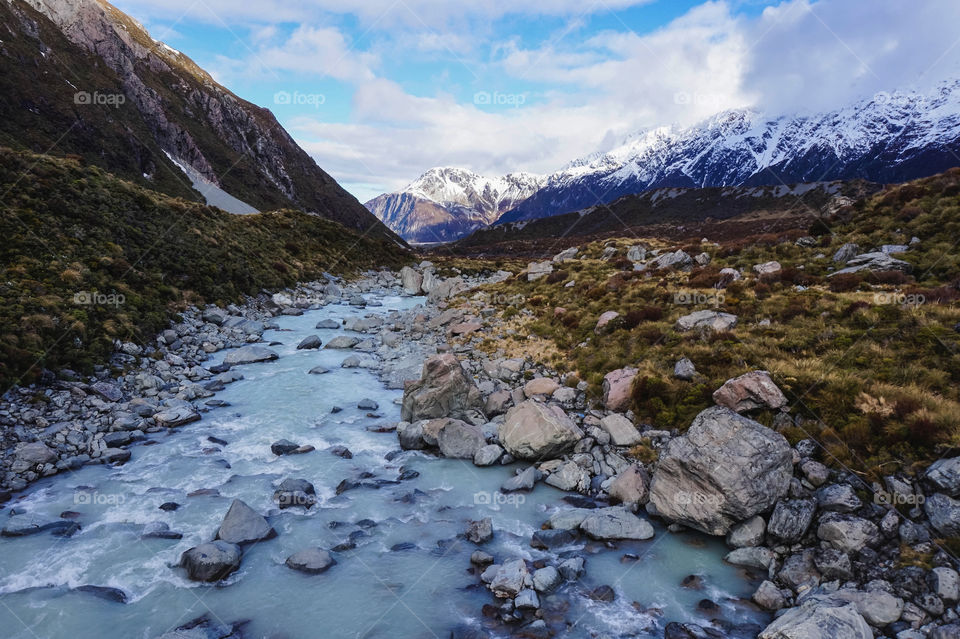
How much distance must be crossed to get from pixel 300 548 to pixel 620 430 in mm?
9877

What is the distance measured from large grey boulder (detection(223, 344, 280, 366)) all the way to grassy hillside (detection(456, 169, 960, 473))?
1241cm

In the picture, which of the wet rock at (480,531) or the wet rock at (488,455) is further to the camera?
the wet rock at (488,455)

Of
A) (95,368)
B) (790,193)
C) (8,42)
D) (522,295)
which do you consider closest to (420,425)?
(95,368)

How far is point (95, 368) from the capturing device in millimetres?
17250

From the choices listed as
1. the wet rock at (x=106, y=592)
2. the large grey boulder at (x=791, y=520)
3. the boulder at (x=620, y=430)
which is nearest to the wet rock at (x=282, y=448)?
the wet rock at (x=106, y=592)

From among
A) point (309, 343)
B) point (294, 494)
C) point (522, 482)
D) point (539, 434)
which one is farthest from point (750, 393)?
point (309, 343)

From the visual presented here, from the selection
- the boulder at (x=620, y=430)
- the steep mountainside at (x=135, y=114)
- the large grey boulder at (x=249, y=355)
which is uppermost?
the steep mountainside at (x=135, y=114)

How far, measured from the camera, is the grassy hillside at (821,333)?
11.3 metres

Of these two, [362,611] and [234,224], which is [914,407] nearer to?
[362,611]

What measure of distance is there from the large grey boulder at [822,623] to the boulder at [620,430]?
659 cm

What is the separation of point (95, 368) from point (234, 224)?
37.7 metres

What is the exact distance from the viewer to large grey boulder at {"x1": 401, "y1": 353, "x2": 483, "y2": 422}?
55.3ft

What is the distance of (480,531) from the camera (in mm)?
10805

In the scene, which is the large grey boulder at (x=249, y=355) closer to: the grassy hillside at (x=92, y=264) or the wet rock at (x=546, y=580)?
the grassy hillside at (x=92, y=264)
